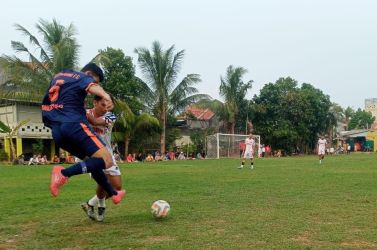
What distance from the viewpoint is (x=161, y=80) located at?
40969mm

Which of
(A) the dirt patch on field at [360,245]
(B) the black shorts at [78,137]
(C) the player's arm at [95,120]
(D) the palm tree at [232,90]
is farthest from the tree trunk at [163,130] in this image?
(A) the dirt patch on field at [360,245]

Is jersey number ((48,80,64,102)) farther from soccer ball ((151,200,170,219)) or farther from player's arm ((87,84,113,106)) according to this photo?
soccer ball ((151,200,170,219))

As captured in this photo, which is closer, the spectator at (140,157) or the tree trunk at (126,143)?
the tree trunk at (126,143)

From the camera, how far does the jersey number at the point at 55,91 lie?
5617 millimetres

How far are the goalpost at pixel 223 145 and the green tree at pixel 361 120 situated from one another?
188ft

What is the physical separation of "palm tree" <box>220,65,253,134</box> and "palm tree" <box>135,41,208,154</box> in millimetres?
7870

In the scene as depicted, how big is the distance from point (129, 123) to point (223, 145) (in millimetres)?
11599

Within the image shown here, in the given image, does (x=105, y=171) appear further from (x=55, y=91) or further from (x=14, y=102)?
(x=14, y=102)

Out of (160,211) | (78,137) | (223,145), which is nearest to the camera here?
(78,137)

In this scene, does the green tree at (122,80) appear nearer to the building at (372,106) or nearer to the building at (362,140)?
the building at (362,140)

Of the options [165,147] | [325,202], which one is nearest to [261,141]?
[165,147]

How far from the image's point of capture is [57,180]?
5.45 m

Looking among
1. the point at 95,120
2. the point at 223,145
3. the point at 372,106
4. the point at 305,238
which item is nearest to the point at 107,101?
the point at 95,120

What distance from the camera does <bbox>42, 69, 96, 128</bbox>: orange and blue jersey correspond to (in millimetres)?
5539
